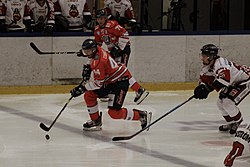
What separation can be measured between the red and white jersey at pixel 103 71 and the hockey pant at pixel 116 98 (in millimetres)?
55

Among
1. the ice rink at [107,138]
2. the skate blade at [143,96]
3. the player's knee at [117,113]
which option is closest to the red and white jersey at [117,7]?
the ice rink at [107,138]

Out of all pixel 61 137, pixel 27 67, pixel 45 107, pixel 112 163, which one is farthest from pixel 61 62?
pixel 112 163

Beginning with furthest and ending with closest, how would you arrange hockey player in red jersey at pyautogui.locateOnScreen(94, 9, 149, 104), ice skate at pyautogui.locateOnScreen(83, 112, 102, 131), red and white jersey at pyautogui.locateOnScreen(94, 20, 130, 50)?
red and white jersey at pyautogui.locateOnScreen(94, 20, 130, 50) → hockey player in red jersey at pyautogui.locateOnScreen(94, 9, 149, 104) → ice skate at pyautogui.locateOnScreen(83, 112, 102, 131)

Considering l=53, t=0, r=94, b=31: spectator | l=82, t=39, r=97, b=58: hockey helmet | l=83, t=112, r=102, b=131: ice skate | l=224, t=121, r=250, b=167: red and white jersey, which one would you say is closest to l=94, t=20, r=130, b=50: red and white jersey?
l=53, t=0, r=94, b=31: spectator

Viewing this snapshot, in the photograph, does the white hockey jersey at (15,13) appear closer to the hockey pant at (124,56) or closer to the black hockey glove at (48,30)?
the black hockey glove at (48,30)

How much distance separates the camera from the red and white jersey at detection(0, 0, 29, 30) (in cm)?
982

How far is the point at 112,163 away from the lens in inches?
225

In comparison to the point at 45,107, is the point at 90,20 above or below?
above

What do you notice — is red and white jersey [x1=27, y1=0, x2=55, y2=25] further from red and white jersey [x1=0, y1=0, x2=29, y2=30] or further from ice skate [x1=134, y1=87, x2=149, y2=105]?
ice skate [x1=134, y1=87, x2=149, y2=105]

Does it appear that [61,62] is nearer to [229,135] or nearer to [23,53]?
[23,53]

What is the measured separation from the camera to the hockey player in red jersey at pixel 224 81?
631 centimetres

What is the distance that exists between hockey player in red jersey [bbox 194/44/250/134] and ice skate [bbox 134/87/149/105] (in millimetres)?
1810

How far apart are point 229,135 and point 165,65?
130 inches

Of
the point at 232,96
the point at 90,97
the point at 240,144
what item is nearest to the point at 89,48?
the point at 90,97
